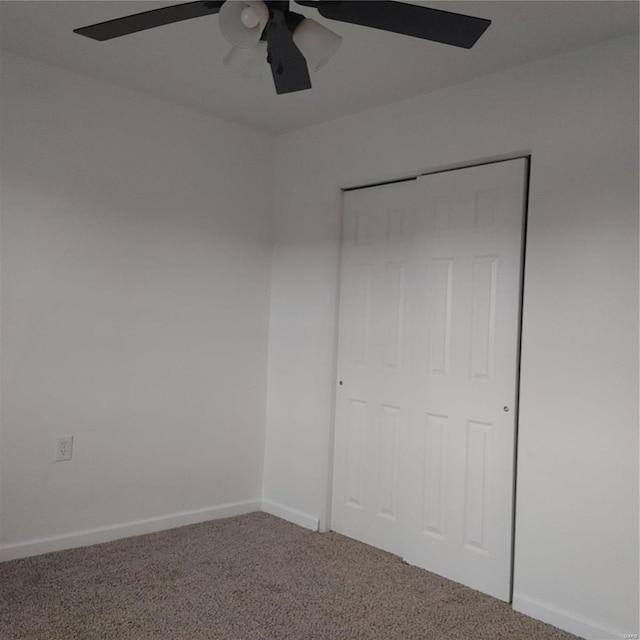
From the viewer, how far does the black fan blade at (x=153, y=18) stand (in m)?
1.64

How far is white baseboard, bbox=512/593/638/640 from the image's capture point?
7.50 feet

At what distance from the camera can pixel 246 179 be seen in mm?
3760

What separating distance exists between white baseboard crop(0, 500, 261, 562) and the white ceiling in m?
2.30

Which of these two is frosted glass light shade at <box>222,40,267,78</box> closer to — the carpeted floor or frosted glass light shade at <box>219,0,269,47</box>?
frosted glass light shade at <box>219,0,269,47</box>

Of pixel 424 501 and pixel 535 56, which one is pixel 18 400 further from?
pixel 535 56

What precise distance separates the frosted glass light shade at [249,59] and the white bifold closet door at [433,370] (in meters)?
1.32

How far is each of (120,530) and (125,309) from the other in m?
1.16

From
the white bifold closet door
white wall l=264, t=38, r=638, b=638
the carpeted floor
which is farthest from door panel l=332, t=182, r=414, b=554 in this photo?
white wall l=264, t=38, r=638, b=638

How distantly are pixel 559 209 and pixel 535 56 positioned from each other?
0.67m

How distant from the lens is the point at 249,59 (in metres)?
1.86

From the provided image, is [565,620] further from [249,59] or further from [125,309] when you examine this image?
[125,309]

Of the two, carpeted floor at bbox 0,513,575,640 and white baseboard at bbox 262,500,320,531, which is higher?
white baseboard at bbox 262,500,320,531

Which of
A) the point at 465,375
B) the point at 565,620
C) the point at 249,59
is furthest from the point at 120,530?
the point at 249,59

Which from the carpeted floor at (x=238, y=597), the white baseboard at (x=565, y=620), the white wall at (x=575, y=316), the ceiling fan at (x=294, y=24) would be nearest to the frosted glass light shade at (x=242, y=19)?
the ceiling fan at (x=294, y=24)
